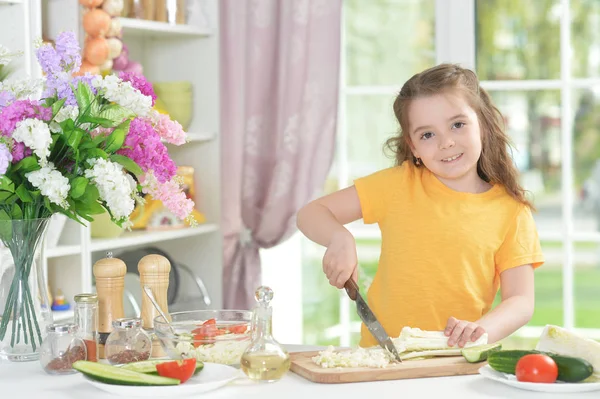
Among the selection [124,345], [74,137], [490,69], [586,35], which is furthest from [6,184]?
[586,35]

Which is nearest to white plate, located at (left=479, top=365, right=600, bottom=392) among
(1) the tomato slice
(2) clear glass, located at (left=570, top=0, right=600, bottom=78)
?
(1) the tomato slice

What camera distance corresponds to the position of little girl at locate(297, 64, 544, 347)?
7.23 feet

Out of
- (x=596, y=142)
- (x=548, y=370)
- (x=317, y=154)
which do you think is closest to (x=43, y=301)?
(x=548, y=370)

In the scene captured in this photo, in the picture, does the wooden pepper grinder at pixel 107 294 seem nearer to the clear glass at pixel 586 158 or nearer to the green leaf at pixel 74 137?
the green leaf at pixel 74 137

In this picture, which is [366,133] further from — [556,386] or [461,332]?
[556,386]

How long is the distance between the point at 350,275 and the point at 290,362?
339mm

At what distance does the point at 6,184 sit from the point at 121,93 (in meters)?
→ 0.27

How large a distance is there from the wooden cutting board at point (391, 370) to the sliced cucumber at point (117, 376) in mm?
235

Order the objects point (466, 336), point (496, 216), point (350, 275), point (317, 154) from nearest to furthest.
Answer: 1. point (466, 336)
2. point (350, 275)
3. point (496, 216)
4. point (317, 154)

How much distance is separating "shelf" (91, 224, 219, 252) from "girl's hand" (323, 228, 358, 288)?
3.90 feet

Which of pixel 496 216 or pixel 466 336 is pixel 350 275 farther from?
pixel 496 216

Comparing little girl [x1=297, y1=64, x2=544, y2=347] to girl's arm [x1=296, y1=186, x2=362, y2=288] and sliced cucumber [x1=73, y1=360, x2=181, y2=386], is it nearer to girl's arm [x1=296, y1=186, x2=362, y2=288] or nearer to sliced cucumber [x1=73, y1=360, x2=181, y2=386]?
girl's arm [x1=296, y1=186, x2=362, y2=288]

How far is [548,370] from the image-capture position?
1.49 meters

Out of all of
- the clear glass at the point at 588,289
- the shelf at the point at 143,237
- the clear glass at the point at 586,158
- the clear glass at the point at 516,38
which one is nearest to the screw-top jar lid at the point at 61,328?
the shelf at the point at 143,237
